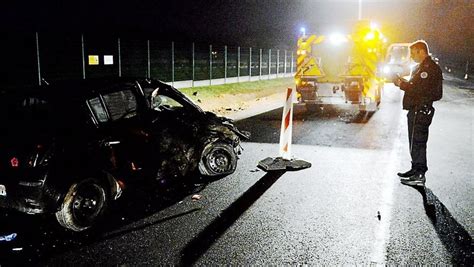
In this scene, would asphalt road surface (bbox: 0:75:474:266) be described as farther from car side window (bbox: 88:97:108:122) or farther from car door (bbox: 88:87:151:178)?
car side window (bbox: 88:97:108:122)

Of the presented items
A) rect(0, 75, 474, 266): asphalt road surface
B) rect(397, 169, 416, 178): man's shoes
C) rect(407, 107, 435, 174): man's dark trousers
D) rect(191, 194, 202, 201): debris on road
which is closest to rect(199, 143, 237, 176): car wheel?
rect(0, 75, 474, 266): asphalt road surface

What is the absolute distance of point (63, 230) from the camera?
15.6 feet

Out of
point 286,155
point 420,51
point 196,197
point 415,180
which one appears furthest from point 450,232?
point 286,155

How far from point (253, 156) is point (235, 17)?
55.0 metres

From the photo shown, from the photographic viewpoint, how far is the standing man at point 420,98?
6523 millimetres

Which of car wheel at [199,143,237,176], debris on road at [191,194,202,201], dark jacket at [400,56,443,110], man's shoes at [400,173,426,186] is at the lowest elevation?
debris on road at [191,194,202,201]

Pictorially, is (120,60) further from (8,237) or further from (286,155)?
(8,237)

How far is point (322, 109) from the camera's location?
16.0 m

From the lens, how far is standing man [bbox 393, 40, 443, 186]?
6.52 metres

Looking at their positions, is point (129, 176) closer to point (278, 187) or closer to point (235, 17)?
point (278, 187)

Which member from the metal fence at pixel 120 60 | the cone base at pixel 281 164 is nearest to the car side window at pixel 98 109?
the cone base at pixel 281 164

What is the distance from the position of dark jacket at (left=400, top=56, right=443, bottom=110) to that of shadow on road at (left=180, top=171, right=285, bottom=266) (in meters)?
2.48

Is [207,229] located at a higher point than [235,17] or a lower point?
lower

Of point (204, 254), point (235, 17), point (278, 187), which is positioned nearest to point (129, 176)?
point (204, 254)
